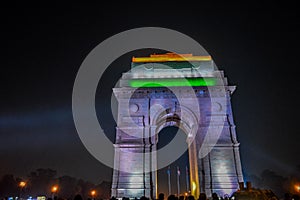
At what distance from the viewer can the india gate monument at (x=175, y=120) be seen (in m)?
24.2

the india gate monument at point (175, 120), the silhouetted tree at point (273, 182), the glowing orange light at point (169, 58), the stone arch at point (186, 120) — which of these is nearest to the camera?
the india gate monument at point (175, 120)

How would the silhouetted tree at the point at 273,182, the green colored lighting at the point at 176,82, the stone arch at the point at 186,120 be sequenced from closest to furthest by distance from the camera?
1. the stone arch at the point at 186,120
2. the green colored lighting at the point at 176,82
3. the silhouetted tree at the point at 273,182

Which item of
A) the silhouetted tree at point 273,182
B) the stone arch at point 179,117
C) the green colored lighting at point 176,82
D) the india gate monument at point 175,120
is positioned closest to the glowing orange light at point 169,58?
the india gate monument at point 175,120

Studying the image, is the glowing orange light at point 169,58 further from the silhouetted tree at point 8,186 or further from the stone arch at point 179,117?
the silhouetted tree at point 8,186

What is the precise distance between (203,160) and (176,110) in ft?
18.9

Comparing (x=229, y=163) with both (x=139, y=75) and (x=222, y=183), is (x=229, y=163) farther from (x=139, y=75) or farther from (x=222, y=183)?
(x=139, y=75)

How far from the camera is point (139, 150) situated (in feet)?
83.8

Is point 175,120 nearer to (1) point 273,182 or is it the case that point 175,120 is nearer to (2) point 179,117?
(2) point 179,117

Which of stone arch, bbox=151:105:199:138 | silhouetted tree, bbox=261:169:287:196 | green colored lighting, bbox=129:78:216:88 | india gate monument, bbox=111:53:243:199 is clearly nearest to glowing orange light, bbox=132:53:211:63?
india gate monument, bbox=111:53:243:199

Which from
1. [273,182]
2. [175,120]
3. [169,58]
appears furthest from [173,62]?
[273,182]

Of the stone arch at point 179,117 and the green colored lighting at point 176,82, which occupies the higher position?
the green colored lighting at point 176,82

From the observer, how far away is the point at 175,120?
101ft

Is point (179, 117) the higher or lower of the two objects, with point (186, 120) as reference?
higher

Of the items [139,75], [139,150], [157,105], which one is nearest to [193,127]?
[157,105]
